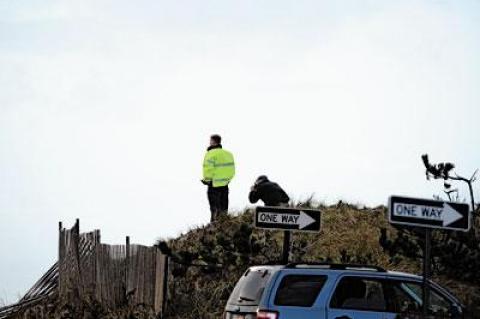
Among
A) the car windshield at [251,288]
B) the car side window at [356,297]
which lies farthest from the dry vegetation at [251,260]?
the car windshield at [251,288]

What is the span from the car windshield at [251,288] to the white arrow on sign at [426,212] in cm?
210

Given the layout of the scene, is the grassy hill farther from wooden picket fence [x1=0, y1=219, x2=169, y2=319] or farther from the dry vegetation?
wooden picket fence [x1=0, y1=219, x2=169, y2=319]

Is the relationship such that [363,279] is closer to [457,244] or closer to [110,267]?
[457,244]

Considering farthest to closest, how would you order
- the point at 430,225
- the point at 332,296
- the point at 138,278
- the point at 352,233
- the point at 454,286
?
the point at 352,233
the point at 138,278
the point at 454,286
the point at 332,296
the point at 430,225

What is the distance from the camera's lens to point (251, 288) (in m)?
14.7

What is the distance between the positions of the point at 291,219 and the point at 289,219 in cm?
3

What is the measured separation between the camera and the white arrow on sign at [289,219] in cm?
1828

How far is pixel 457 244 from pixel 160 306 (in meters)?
5.96

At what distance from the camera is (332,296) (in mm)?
14492

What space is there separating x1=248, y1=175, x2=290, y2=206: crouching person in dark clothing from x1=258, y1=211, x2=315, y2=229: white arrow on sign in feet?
19.1

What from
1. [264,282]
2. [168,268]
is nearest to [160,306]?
[168,268]

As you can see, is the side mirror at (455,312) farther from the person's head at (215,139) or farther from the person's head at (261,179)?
the person's head at (215,139)

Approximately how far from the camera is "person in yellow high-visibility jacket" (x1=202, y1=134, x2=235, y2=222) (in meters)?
26.5

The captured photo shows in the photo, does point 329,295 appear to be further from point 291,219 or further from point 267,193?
point 267,193
